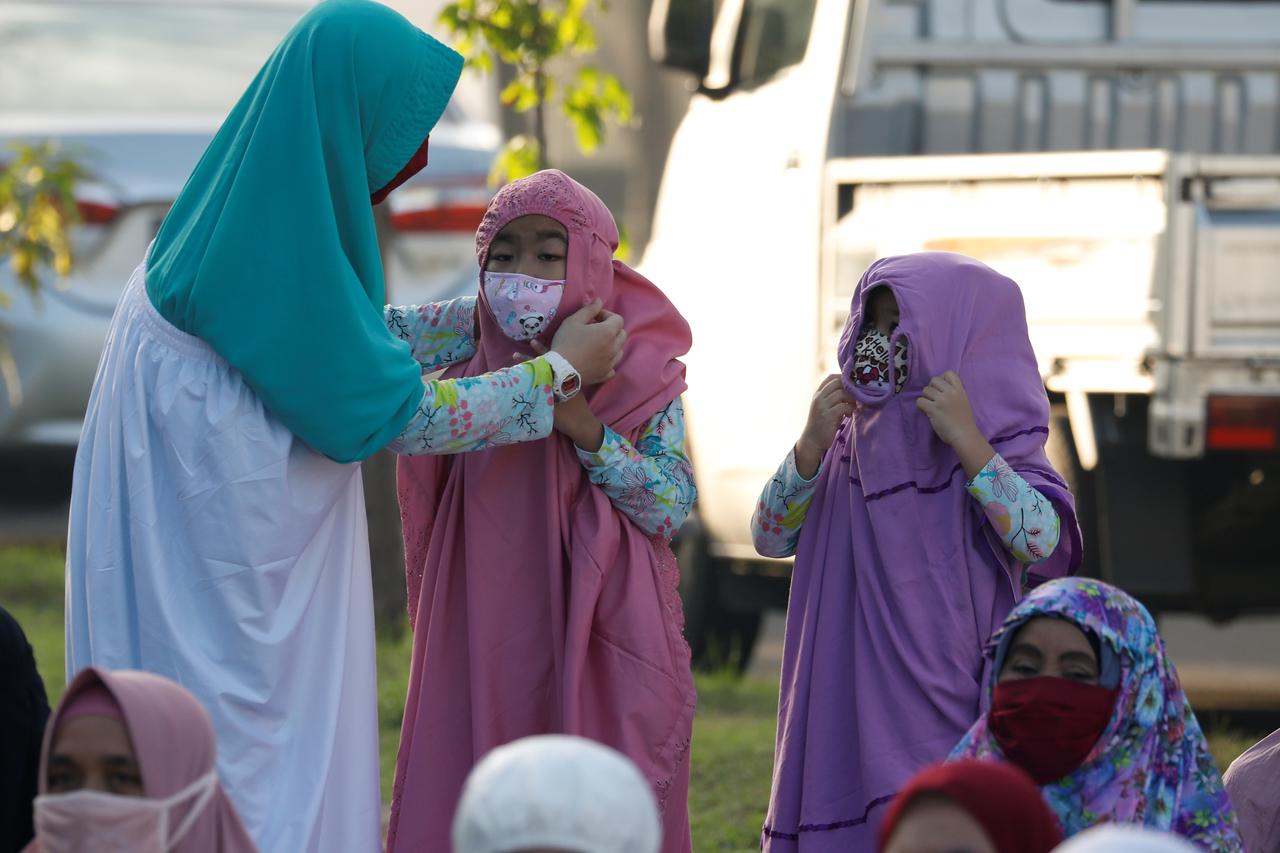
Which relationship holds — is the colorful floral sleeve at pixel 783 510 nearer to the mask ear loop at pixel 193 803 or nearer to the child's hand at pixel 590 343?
the child's hand at pixel 590 343

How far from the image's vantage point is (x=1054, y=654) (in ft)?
10.3

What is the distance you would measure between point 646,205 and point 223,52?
606 cm

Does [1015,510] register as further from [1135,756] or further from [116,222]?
[116,222]

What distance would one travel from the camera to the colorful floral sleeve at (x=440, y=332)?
3971 mm

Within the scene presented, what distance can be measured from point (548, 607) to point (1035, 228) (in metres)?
2.53

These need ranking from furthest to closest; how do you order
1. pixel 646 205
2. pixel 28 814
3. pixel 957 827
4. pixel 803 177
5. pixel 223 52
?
1. pixel 646 205
2. pixel 223 52
3. pixel 803 177
4. pixel 28 814
5. pixel 957 827

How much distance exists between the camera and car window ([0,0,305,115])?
8.88 metres

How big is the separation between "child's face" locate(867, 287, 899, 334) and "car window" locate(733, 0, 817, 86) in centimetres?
314

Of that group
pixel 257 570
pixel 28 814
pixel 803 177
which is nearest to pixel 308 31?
pixel 257 570

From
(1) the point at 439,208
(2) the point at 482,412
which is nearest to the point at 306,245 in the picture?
(2) the point at 482,412

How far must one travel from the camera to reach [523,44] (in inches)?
272

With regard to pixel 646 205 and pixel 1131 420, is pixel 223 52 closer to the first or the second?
pixel 1131 420

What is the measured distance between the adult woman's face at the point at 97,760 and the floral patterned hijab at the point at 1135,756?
134 cm

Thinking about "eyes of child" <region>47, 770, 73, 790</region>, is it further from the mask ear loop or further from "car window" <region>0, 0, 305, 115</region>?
"car window" <region>0, 0, 305, 115</region>
